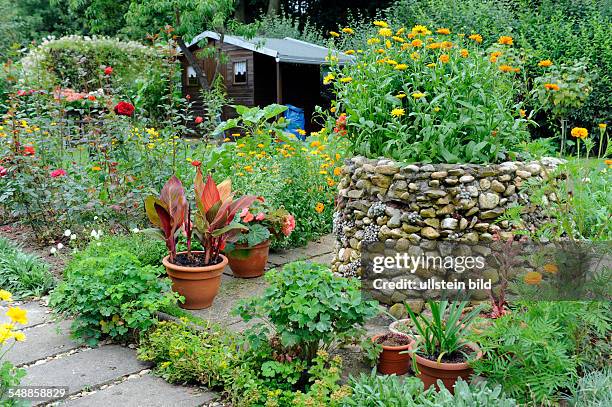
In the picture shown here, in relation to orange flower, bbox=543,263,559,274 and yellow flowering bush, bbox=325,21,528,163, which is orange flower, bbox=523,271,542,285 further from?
yellow flowering bush, bbox=325,21,528,163

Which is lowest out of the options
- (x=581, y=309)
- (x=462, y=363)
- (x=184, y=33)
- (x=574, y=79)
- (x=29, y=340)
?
(x=29, y=340)

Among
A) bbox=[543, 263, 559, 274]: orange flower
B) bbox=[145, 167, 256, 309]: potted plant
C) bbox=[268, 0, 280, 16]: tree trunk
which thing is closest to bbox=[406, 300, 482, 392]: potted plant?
bbox=[543, 263, 559, 274]: orange flower

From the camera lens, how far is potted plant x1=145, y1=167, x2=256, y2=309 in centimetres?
390

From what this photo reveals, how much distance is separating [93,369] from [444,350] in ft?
6.21

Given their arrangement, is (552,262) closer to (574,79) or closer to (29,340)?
(29,340)

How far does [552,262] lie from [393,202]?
3.65 feet

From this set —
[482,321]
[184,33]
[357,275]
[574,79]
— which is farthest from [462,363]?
[184,33]

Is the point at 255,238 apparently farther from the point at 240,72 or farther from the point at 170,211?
the point at 240,72

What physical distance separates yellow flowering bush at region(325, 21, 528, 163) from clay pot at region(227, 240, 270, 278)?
1116 mm

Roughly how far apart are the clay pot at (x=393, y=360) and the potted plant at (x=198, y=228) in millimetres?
1330

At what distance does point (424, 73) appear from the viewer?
4031mm

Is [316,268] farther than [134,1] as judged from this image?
No

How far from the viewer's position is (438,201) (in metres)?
3.62

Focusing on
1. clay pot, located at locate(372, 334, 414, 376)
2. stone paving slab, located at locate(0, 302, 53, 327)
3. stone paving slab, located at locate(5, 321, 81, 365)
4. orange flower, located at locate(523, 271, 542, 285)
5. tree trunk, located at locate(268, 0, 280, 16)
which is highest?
tree trunk, located at locate(268, 0, 280, 16)
